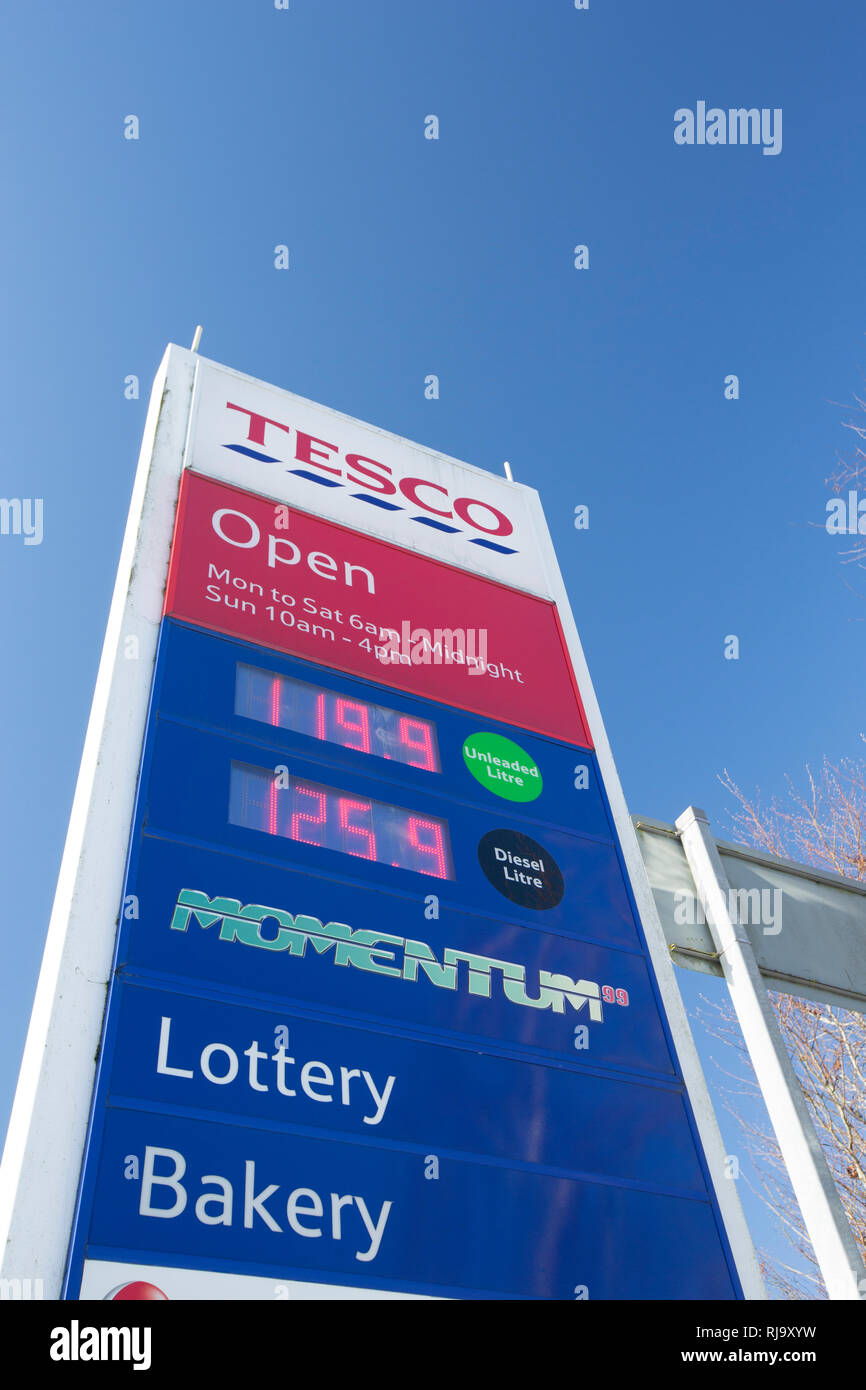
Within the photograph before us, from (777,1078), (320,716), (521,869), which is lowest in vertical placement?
(777,1078)

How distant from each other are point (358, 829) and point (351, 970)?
28.8 inches

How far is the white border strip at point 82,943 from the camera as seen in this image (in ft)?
10.1

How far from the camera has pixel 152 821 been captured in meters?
4.23

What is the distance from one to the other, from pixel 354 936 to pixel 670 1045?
4.82ft

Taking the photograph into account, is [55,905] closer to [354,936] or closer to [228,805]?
[228,805]

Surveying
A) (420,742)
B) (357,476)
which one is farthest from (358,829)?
(357,476)

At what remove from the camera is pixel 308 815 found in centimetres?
463

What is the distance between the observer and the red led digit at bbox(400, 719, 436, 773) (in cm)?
524

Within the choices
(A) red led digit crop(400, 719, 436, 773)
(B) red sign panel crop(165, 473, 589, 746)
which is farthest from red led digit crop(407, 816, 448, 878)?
(B) red sign panel crop(165, 473, 589, 746)

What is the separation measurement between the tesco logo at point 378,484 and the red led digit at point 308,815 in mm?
2934

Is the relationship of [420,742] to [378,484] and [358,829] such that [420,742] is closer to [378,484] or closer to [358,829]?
[358,829]

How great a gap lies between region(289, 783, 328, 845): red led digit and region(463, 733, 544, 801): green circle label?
0.92 m
